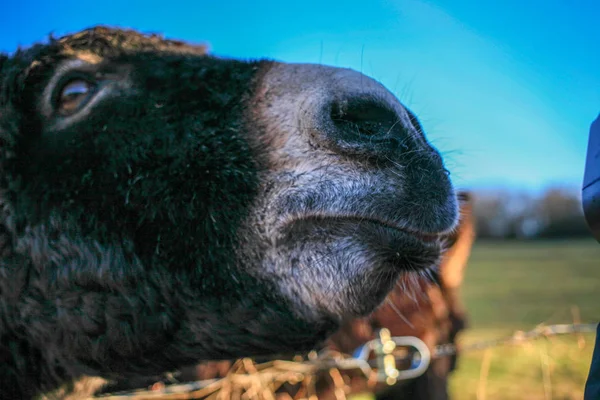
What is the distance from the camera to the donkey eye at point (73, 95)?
1.83m

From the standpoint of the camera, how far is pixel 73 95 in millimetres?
1862

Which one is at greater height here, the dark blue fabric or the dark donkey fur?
the dark donkey fur

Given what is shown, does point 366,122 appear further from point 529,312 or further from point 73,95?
point 529,312

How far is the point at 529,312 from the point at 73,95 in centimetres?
1432

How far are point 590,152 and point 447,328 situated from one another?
3543 millimetres

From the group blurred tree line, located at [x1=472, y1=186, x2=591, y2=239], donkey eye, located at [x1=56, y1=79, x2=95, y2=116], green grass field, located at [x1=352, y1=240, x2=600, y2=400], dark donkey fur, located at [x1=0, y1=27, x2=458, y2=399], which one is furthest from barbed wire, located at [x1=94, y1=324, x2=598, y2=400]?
blurred tree line, located at [x1=472, y1=186, x2=591, y2=239]

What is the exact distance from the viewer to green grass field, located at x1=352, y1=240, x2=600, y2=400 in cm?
511

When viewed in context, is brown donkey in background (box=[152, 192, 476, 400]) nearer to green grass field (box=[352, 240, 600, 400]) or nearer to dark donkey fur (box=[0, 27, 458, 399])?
green grass field (box=[352, 240, 600, 400])

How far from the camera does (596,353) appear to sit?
1.16m

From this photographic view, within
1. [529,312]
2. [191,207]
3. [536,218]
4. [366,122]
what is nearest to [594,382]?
[366,122]

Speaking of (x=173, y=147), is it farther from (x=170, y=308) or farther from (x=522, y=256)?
(x=522, y=256)

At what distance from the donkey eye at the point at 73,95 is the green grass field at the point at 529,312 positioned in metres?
2.27

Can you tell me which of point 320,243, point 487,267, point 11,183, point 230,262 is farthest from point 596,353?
point 487,267

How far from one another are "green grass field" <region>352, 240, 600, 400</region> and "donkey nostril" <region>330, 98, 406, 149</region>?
1.58 metres
